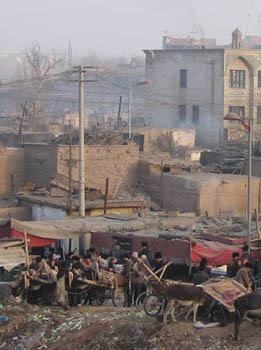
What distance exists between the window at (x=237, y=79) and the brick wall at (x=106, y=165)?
23.8m

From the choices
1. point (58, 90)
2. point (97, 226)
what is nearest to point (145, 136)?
point (97, 226)

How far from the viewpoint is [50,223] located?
19.4 m

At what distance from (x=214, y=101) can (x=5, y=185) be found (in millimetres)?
25444

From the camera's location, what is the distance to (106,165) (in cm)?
2783

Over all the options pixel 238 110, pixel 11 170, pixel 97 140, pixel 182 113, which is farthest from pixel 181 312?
pixel 182 113

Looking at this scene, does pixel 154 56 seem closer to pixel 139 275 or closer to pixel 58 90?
pixel 139 275

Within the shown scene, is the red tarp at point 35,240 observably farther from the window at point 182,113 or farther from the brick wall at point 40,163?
the window at point 182,113

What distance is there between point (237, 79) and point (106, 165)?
2521 centimetres

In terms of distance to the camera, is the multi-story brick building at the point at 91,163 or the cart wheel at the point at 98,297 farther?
the multi-story brick building at the point at 91,163

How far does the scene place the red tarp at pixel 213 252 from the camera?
1659cm

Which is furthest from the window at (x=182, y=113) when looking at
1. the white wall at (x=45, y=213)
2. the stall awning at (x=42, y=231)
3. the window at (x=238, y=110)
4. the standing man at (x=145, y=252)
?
the standing man at (x=145, y=252)

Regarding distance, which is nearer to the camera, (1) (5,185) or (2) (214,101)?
(1) (5,185)

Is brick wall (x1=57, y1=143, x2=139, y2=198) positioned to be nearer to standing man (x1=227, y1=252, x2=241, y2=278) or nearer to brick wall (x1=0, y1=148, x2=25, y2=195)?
brick wall (x1=0, y1=148, x2=25, y2=195)

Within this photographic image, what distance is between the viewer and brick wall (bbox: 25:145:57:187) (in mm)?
27498
